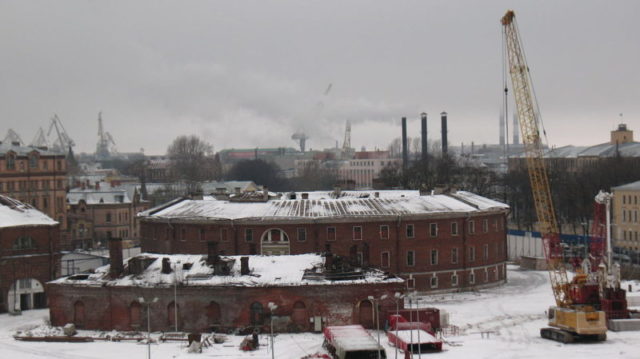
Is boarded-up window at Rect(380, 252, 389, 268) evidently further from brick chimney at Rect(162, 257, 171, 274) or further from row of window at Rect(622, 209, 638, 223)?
row of window at Rect(622, 209, 638, 223)

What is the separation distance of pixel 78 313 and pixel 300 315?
13515mm

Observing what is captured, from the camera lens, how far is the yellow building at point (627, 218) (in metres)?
93.1

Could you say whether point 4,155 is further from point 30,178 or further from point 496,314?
point 496,314

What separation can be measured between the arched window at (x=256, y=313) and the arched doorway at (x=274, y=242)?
→ 1487 cm

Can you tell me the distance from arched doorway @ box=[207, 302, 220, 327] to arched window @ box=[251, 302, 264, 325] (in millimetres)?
2051

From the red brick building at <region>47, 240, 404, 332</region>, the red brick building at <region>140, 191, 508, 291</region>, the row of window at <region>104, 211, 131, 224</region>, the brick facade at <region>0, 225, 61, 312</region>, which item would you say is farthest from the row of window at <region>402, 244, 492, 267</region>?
the row of window at <region>104, 211, 131, 224</region>

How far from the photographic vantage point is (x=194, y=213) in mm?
69875

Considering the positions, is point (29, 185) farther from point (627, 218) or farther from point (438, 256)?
point (627, 218)

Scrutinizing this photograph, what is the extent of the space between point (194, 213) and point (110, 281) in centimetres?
1691

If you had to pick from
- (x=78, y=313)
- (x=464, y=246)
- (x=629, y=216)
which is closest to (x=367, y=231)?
(x=464, y=246)

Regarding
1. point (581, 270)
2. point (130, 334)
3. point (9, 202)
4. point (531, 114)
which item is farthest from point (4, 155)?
point (581, 270)

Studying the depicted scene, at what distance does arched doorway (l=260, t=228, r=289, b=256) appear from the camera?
66812 millimetres

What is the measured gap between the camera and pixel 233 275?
53.9 meters

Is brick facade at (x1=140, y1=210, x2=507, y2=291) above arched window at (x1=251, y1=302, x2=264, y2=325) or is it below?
above
